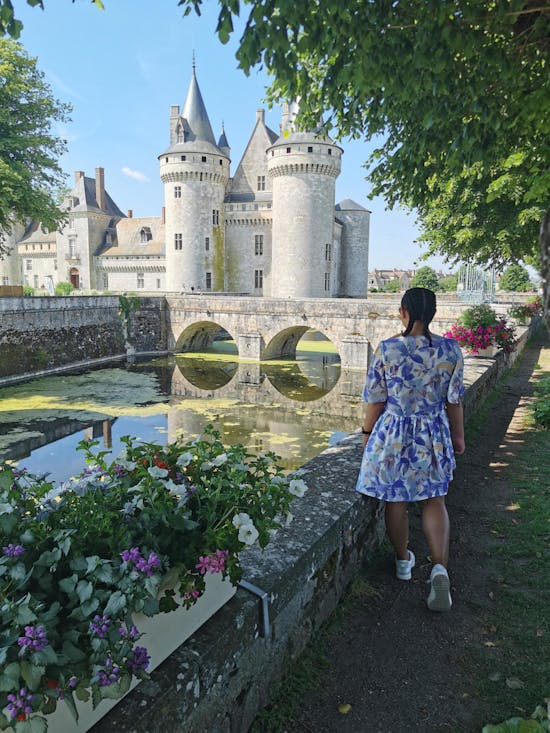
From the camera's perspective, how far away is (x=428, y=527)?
8.53ft

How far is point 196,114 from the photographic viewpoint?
35.1 meters

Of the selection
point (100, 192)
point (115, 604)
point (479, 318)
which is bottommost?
point (115, 604)

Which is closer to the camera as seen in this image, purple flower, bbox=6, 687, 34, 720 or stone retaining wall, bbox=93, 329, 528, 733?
purple flower, bbox=6, 687, 34, 720

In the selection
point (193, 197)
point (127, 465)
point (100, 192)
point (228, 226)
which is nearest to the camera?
point (127, 465)

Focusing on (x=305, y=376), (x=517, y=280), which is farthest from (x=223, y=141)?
(x=517, y=280)

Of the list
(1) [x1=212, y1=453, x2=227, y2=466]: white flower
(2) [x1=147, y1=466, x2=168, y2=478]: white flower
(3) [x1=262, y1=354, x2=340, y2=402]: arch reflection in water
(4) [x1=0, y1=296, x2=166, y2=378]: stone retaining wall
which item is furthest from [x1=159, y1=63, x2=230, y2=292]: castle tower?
(2) [x1=147, y1=466, x2=168, y2=478]: white flower

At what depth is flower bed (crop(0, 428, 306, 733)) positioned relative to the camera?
1.10 m

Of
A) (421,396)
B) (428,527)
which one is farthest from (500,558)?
(421,396)

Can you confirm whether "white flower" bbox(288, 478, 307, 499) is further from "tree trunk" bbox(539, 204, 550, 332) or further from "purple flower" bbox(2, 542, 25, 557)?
"tree trunk" bbox(539, 204, 550, 332)

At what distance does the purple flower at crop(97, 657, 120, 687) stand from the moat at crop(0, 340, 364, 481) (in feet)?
22.7

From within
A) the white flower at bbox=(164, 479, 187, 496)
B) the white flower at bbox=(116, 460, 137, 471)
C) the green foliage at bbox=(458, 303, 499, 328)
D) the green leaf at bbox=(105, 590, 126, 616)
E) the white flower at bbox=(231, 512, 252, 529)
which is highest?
the green foliage at bbox=(458, 303, 499, 328)

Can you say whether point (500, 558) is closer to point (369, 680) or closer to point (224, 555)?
point (369, 680)

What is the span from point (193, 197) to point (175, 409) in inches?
911

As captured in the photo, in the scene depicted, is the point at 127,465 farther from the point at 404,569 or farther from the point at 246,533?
the point at 404,569
